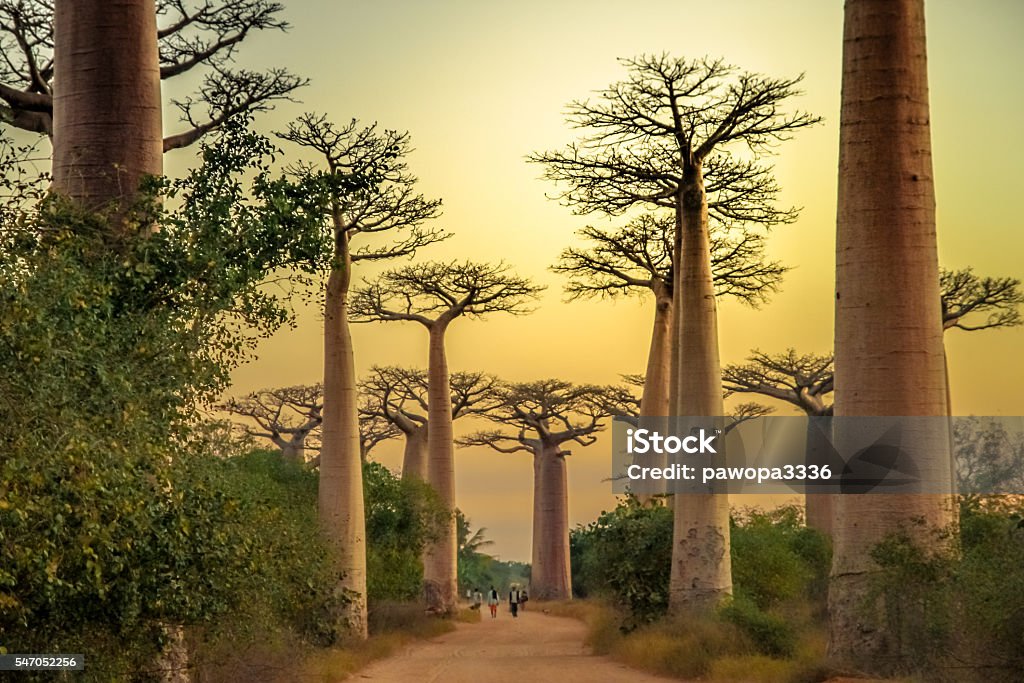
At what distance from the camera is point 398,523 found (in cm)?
2653

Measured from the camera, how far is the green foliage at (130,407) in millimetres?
6500

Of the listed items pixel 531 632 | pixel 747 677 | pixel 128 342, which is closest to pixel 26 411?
pixel 128 342

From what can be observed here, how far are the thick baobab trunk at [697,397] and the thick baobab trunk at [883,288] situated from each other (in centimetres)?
545

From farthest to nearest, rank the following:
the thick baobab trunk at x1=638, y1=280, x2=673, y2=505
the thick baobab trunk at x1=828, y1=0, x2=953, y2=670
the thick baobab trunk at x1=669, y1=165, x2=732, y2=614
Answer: the thick baobab trunk at x1=638, y1=280, x2=673, y2=505
the thick baobab trunk at x1=669, y1=165, x2=732, y2=614
the thick baobab trunk at x1=828, y1=0, x2=953, y2=670

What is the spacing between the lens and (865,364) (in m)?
11.0

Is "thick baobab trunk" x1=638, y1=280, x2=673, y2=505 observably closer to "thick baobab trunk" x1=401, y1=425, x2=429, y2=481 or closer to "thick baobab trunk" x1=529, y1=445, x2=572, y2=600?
"thick baobab trunk" x1=401, y1=425, x2=429, y2=481

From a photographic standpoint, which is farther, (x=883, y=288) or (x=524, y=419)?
(x=524, y=419)

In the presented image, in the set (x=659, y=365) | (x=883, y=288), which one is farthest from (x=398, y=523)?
(x=883, y=288)

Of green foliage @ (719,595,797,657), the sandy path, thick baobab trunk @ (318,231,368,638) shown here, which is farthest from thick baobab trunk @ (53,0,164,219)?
thick baobab trunk @ (318,231,368,638)

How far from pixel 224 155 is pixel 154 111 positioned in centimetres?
60

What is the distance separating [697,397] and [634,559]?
2.41 m

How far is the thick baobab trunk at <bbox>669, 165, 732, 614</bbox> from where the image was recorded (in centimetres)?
1672

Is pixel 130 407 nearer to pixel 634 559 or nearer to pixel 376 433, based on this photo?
pixel 634 559

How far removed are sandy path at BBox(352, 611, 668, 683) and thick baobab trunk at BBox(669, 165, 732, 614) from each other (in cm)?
137
